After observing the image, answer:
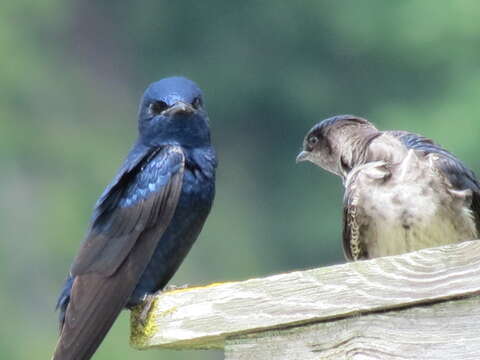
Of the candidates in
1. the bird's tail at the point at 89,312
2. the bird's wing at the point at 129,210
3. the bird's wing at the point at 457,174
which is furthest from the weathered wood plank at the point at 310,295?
the bird's wing at the point at 457,174

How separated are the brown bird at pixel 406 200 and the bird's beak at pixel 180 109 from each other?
0.37 metres

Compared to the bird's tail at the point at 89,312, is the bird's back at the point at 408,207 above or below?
above

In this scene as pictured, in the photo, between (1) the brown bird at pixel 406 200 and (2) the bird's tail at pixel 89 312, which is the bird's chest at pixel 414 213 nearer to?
(1) the brown bird at pixel 406 200

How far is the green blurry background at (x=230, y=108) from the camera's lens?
29.9ft

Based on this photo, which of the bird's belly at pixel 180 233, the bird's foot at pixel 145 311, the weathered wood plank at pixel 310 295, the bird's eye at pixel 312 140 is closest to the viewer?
the weathered wood plank at pixel 310 295

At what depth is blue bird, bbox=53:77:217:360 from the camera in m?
3.15

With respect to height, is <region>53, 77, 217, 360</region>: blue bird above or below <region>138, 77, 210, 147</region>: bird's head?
below

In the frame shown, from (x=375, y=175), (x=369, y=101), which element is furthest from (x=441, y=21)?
(x=375, y=175)

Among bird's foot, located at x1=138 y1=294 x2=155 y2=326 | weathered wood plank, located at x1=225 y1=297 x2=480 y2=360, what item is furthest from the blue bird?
weathered wood plank, located at x1=225 y1=297 x2=480 y2=360

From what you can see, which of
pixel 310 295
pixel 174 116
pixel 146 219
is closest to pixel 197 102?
pixel 174 116

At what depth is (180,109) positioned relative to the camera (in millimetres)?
3514

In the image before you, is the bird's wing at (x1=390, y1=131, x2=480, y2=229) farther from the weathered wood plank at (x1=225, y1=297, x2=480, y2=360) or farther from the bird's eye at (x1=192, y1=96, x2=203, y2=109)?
the weathered wood plank at (x1=225, y1=297, x2=480, y2=360)

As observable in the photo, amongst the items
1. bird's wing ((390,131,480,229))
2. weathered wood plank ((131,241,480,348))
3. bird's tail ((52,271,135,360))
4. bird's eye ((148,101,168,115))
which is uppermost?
bird's eye ((148,101,168,115))

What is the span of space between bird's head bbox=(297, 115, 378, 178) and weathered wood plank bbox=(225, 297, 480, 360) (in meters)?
0.79
